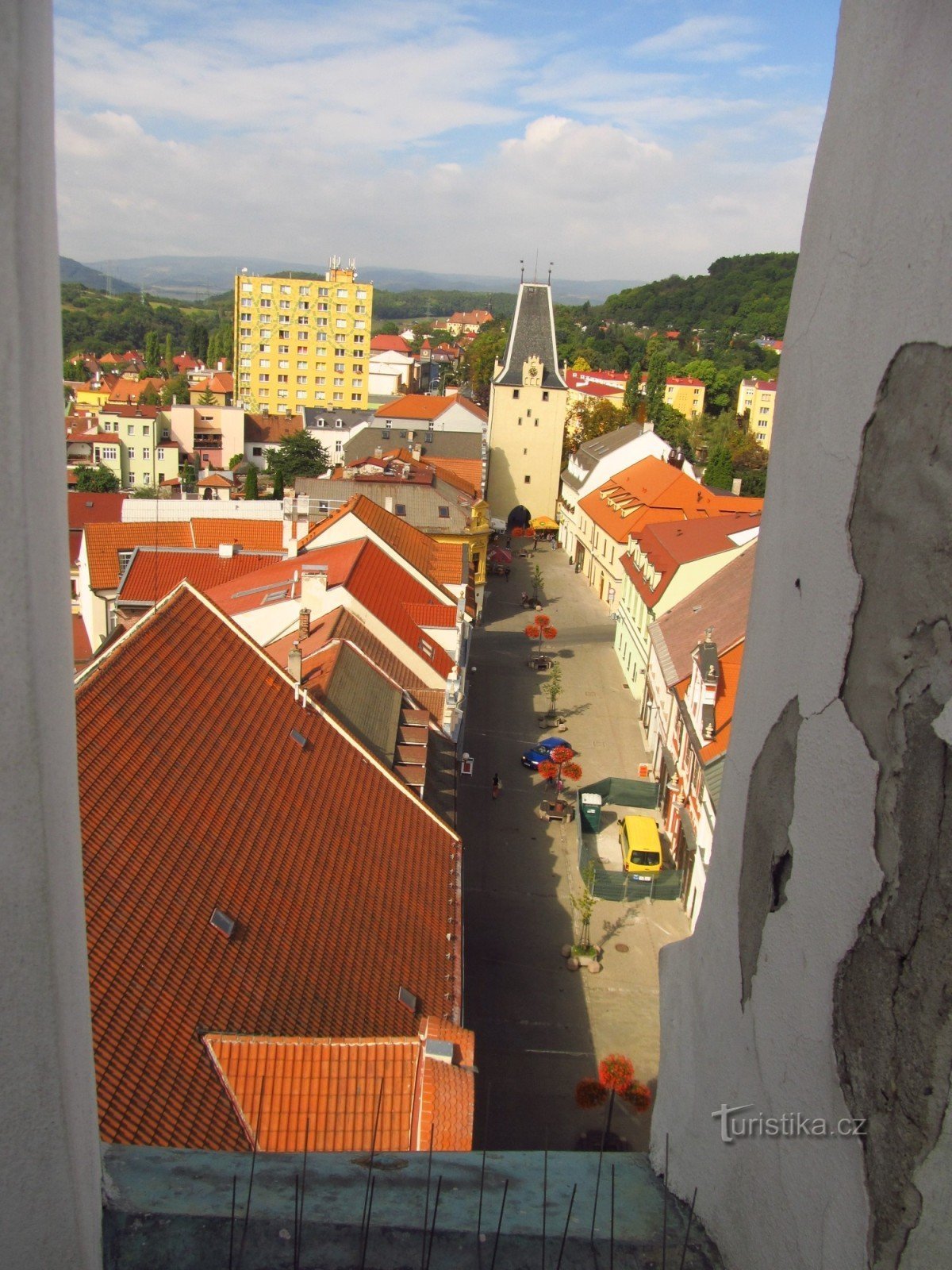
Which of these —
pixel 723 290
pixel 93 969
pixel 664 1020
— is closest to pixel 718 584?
pixel 93 969

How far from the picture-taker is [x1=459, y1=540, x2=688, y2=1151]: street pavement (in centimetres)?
1525

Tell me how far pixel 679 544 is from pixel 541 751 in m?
7.92

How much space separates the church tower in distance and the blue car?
31.3 metres

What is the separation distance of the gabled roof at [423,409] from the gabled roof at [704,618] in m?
38.5

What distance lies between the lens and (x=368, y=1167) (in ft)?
9.12

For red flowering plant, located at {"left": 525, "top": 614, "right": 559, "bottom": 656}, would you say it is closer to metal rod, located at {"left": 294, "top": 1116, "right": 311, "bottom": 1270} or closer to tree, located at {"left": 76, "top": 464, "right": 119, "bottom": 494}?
tree, located at {"left": 76, "top": 464, "right": 119, "bottom": 494}

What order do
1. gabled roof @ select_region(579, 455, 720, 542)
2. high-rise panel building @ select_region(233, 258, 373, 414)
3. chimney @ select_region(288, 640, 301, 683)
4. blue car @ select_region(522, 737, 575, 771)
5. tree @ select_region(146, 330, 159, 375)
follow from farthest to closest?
tree @ select_region(146, 330, 159, 375) < high-rise panel building @ select_region(233, 258, 373, 414) < gabled roof @ select_region(579, 455, 720, 542) < blue car @ select_region(522, 737, 575, 771) < chimney @ select_region(288, 640, 301, 683)

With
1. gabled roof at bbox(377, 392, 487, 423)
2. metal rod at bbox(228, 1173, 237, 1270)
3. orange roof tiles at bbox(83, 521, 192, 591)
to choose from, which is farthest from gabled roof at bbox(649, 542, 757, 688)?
gabled roof at bbox(377, 392, 487, 423)

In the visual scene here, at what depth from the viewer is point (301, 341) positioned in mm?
91000

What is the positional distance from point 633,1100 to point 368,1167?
12.8 m

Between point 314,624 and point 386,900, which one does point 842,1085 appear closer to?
point 386,900

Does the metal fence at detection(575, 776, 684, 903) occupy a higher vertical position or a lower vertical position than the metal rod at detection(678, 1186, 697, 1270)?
lower

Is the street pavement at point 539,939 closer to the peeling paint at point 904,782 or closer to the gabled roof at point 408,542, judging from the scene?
the gabled roof at point 408,542

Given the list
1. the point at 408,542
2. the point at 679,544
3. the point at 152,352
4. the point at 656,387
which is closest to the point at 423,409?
the point at 656,387
